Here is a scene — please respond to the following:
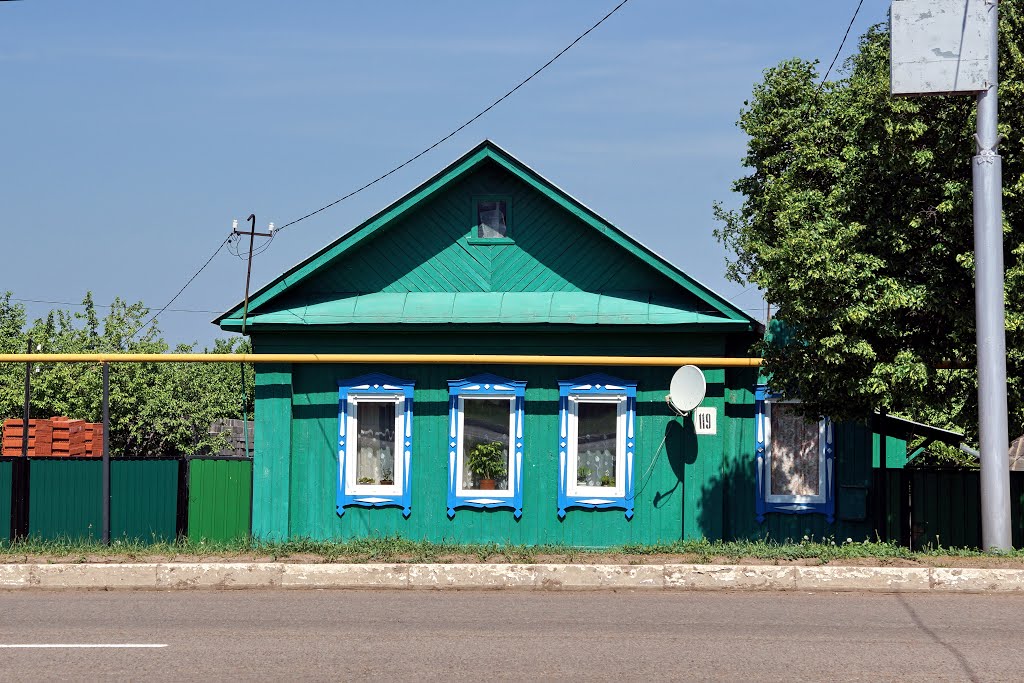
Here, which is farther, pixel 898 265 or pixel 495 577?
pixel 898 265

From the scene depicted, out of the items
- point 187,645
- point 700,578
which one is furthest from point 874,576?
point 187,645

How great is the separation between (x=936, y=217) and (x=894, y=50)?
232 centimetres

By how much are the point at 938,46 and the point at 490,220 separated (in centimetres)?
701

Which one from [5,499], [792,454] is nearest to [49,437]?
[5,499]

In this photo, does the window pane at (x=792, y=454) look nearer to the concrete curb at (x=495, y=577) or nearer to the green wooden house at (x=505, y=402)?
the green wooden house at (x=505, y=402)

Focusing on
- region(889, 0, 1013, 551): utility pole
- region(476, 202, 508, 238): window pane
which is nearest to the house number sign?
region(476, 202, 508, 238): window pane

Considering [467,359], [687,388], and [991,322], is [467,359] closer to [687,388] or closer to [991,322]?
[687,388]

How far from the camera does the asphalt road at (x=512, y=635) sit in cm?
846

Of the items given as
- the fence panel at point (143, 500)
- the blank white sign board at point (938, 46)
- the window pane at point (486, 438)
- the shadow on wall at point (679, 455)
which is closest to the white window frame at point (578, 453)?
the shadow on wall at point (679, 455)

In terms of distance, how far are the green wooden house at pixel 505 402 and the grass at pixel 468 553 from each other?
2.45 metres

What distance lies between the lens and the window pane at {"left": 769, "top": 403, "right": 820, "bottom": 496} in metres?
17.7

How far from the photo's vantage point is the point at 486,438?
701 inches

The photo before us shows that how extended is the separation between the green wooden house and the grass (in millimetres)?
2450

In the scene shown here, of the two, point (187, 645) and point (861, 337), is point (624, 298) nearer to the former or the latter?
point (861, 337)
